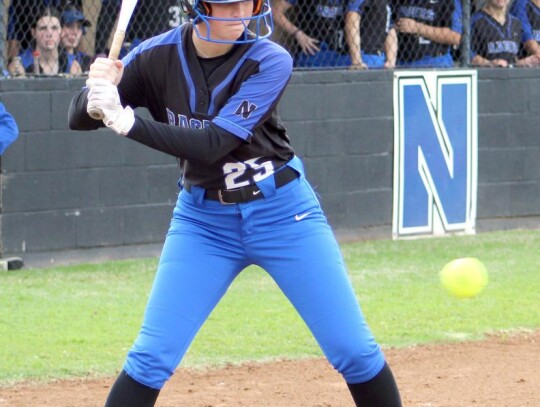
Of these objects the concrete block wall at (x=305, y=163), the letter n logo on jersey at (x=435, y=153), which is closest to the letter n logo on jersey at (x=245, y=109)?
the concrete block wall at (x=305, y=163)

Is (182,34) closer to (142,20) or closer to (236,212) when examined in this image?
(236,212)

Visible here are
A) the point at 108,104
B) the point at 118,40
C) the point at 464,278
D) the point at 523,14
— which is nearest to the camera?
the point at 108,104

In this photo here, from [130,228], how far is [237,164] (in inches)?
208

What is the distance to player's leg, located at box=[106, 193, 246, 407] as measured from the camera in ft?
11.8

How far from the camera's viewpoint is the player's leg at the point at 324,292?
3672mm

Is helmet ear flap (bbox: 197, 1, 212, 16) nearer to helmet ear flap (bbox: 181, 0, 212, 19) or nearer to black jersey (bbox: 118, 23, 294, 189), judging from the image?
helmet ear flap (bbox: 181, 0, 212, 19)

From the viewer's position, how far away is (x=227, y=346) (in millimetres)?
6270

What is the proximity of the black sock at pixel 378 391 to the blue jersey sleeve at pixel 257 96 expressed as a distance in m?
0.93

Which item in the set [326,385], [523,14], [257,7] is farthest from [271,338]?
[523,14]

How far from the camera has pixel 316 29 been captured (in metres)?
9.70

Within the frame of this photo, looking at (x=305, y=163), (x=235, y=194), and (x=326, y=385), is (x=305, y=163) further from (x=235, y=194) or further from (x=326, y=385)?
(x=235, y=194)

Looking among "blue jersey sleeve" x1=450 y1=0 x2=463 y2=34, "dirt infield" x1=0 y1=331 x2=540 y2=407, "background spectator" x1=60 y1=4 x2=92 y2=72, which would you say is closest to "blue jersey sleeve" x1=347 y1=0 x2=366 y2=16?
"blue jersey sleeve" x1=450 y1=0 x2=463 y2=34

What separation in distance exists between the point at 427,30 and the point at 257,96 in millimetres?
6749

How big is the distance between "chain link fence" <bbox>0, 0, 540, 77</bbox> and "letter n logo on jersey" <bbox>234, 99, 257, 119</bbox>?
Result: 510cm
